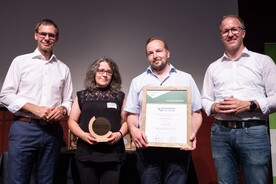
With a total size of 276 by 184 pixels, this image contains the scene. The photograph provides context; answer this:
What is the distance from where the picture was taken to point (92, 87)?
2.00m

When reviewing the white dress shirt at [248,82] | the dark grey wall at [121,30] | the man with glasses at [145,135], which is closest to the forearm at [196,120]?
the man with glasses at [145,135]

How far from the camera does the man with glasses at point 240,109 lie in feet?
5.49

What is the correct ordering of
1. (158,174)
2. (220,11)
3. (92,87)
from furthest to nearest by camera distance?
(220,11) < (92,87) < (158,174)

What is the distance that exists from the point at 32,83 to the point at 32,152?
52 cm

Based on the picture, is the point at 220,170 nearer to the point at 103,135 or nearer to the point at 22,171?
the point at 103,135

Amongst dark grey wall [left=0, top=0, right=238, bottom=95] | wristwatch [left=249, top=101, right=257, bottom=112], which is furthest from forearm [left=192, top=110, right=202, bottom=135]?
dark grey wall [left=0, top=0, right=238, bottom=95]

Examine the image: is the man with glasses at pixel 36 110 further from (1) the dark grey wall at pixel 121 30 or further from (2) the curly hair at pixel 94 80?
(1) the dark grey wall at pixel 121 30

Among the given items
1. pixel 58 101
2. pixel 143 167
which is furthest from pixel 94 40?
pixel 143 167

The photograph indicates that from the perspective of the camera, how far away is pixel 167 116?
1694 millimetres

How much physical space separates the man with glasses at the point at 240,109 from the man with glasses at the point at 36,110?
117 centimetres

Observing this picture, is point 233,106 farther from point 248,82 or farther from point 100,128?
point 100,128

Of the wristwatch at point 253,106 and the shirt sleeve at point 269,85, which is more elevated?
the shirt sleeve at point 269,85

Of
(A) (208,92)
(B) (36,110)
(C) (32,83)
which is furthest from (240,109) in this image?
(C) (32,83)

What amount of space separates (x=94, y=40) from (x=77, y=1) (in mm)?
→ 590
